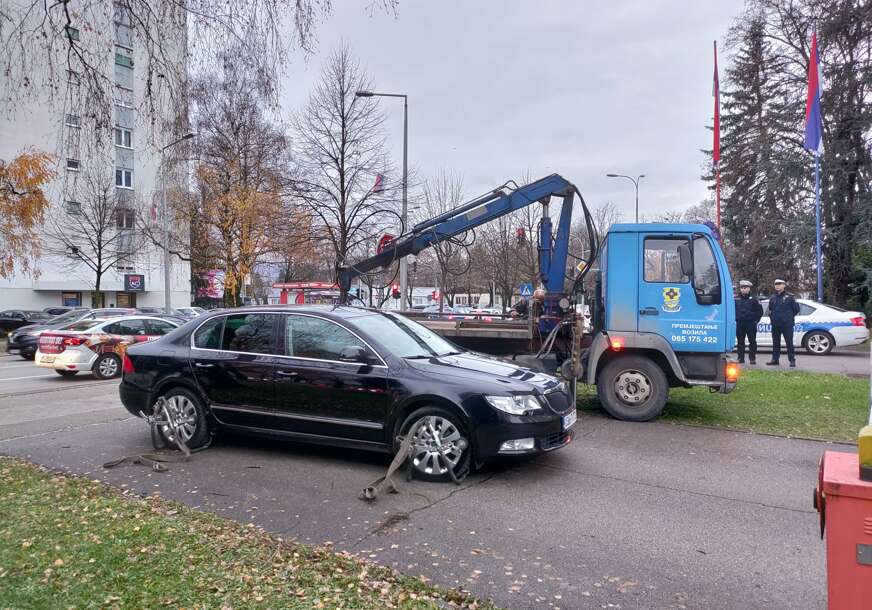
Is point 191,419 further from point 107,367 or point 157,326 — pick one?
point 157,326

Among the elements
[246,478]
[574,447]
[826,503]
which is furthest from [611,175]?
[826,503]

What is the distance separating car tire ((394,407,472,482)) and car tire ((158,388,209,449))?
2.54 m

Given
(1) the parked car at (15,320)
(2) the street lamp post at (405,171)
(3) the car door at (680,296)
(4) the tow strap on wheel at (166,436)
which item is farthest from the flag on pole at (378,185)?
(1) the parked car at (15,320)

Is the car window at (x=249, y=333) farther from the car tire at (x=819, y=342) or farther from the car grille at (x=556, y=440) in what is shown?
the car tire at (x=819, y=342)

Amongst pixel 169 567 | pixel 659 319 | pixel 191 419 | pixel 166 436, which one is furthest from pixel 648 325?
pixel 169 567

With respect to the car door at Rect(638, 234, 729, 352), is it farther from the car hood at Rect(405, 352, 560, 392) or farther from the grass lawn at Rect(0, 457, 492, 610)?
the grass lawn at Rect(0, 457, 492, 610)

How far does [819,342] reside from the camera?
731 inches

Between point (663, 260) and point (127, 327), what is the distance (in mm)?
13124

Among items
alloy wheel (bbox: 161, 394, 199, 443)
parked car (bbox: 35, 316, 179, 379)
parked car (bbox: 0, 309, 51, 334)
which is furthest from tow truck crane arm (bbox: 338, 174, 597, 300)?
parked car (bbox: 0, 309, 51, 334)

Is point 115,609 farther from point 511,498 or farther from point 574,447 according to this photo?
point 574,447

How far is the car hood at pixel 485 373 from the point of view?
5.82m

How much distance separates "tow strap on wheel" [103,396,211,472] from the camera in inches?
262

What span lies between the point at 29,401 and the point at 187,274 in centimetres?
3663

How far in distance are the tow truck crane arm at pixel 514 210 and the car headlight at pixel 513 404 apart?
4313 millimetres
